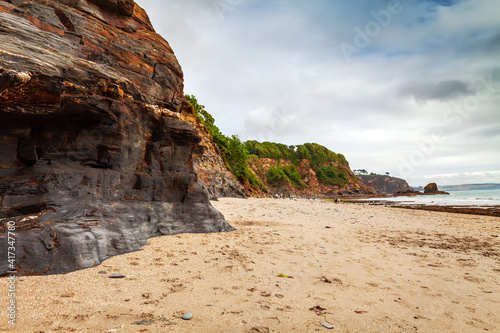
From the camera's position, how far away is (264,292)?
3686 millimetres

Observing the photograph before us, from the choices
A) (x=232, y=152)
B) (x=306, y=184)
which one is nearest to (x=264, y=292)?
(x=232, y=152)

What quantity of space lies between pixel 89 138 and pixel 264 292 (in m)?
5.53

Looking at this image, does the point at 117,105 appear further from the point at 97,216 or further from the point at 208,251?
the point at 208,251

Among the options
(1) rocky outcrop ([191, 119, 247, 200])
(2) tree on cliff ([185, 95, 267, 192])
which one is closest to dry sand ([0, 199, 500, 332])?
(1) rocky outcrop ([191, 119, 247, 200])

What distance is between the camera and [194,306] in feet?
10.3

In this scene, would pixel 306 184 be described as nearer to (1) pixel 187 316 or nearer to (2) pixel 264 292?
(2) pixel 264 292

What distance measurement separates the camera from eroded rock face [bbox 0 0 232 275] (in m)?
4.05

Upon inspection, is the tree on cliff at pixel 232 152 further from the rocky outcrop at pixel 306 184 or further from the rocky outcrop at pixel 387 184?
the rocky outcrop at pixel 387 184

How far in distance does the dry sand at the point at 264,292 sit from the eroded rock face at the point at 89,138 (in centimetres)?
80

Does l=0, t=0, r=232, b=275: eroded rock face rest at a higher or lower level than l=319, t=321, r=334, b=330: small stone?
higher

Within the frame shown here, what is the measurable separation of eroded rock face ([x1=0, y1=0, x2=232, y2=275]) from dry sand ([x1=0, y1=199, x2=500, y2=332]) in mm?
798

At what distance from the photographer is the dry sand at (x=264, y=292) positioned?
2775mm

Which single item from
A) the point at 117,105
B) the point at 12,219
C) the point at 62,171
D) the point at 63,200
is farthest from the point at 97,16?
the point at 12,219

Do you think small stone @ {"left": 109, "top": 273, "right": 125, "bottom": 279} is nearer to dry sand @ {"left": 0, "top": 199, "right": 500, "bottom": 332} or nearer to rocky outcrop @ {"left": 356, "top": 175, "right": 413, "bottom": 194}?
dry sand @ {"left": 0, "top": 199, "right": 500, "bottom": 332}
